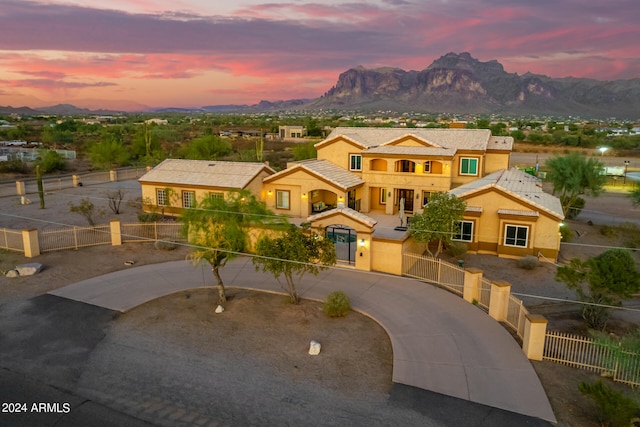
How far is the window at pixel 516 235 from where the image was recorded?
1067 inches

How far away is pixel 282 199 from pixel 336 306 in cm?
1979

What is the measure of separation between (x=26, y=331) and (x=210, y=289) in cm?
744

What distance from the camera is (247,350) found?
52.3 feet

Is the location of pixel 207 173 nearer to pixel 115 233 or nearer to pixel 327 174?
pixel 327 174

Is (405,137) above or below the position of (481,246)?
above

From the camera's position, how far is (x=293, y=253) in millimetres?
18906

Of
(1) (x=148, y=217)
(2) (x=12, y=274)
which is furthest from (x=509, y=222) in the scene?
(2) (x=12, y=274)

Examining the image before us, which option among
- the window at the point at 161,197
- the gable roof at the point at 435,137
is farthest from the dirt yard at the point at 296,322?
the gable roof at the point at 435,137

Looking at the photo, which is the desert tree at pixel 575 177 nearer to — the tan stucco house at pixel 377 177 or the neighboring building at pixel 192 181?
the tan stucco house at pixel 377 177

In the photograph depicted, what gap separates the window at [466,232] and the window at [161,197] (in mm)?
23189

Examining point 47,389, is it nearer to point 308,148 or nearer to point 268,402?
point 268,402

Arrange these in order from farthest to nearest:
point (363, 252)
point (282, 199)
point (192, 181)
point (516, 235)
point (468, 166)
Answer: point (282, 199) < point (468, 166) < point (192, 181) < point (516, 235) < point (363, 252)

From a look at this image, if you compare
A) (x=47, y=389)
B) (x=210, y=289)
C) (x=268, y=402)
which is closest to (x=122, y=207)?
(x=210, y=289)

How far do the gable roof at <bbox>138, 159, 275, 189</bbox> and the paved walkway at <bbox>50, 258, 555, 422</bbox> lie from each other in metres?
10.6
